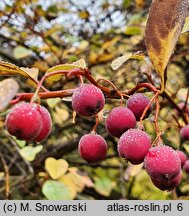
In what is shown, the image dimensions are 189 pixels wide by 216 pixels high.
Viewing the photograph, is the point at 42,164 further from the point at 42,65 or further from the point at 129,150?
the point at 129,150

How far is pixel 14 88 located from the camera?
661mm

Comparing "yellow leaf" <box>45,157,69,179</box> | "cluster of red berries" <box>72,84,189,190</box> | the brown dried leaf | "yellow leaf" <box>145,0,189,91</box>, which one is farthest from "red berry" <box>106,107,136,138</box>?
"yellow leaf" <box>45,157,69,179</box>

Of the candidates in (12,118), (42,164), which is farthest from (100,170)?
(12,118)

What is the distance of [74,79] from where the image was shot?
1912mm

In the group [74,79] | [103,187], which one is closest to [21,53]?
[74,79]

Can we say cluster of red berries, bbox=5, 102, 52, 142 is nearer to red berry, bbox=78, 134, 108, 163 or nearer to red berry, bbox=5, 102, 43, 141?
red berry, bbox=5, 102, 43, 141

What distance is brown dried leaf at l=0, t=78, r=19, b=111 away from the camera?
643 millimetres

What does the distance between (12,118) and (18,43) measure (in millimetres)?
1866

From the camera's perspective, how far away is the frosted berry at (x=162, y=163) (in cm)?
75

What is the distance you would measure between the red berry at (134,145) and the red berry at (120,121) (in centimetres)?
2

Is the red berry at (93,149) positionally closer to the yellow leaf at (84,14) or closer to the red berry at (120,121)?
the red berry at (120,121)

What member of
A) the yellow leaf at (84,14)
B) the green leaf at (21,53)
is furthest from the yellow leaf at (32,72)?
the yellow leaf at (84,14)

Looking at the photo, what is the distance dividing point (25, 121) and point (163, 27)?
1.15 ft

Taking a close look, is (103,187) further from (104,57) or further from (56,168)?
(104,57)
